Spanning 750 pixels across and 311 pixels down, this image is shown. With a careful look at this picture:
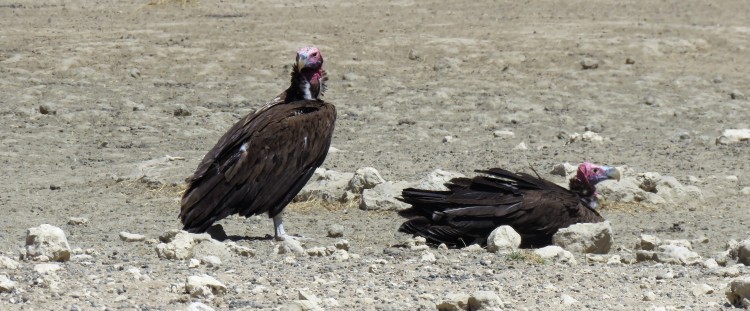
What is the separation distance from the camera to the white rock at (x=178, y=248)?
8008mm

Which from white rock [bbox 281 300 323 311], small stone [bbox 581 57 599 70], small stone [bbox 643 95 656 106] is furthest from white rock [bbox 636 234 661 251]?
small stone [bbox 581 57 599 70]

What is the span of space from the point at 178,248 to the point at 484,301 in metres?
2.11

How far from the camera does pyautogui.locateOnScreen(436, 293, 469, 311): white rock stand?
6.68m

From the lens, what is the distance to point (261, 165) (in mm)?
9562

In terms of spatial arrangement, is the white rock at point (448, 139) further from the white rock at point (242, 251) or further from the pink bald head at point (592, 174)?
the white rock at point (242, 251)

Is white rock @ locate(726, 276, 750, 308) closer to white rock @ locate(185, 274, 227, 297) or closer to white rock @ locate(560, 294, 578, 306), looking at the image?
white rock @ locate(560, 294, 578, 306)

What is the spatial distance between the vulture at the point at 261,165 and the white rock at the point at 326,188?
65.7 inches

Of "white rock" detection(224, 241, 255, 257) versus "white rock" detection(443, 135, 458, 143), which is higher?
"white rock" detection(224, 241, 255, 257)

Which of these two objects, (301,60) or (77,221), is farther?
(77,221)

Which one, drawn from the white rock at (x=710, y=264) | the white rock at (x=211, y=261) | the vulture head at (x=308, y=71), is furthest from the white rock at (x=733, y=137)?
the white rock at (x=211, y=261)

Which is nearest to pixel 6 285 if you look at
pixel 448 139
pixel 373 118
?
pixel 448 139

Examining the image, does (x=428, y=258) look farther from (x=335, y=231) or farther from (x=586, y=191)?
(x=586, y=191)

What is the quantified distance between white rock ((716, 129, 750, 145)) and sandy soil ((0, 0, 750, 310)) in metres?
0.14

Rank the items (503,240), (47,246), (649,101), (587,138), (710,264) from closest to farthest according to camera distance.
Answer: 1. (47,246)
2. (710,264)
3. (503,240)
4. (587,138)
5. (649,101)
